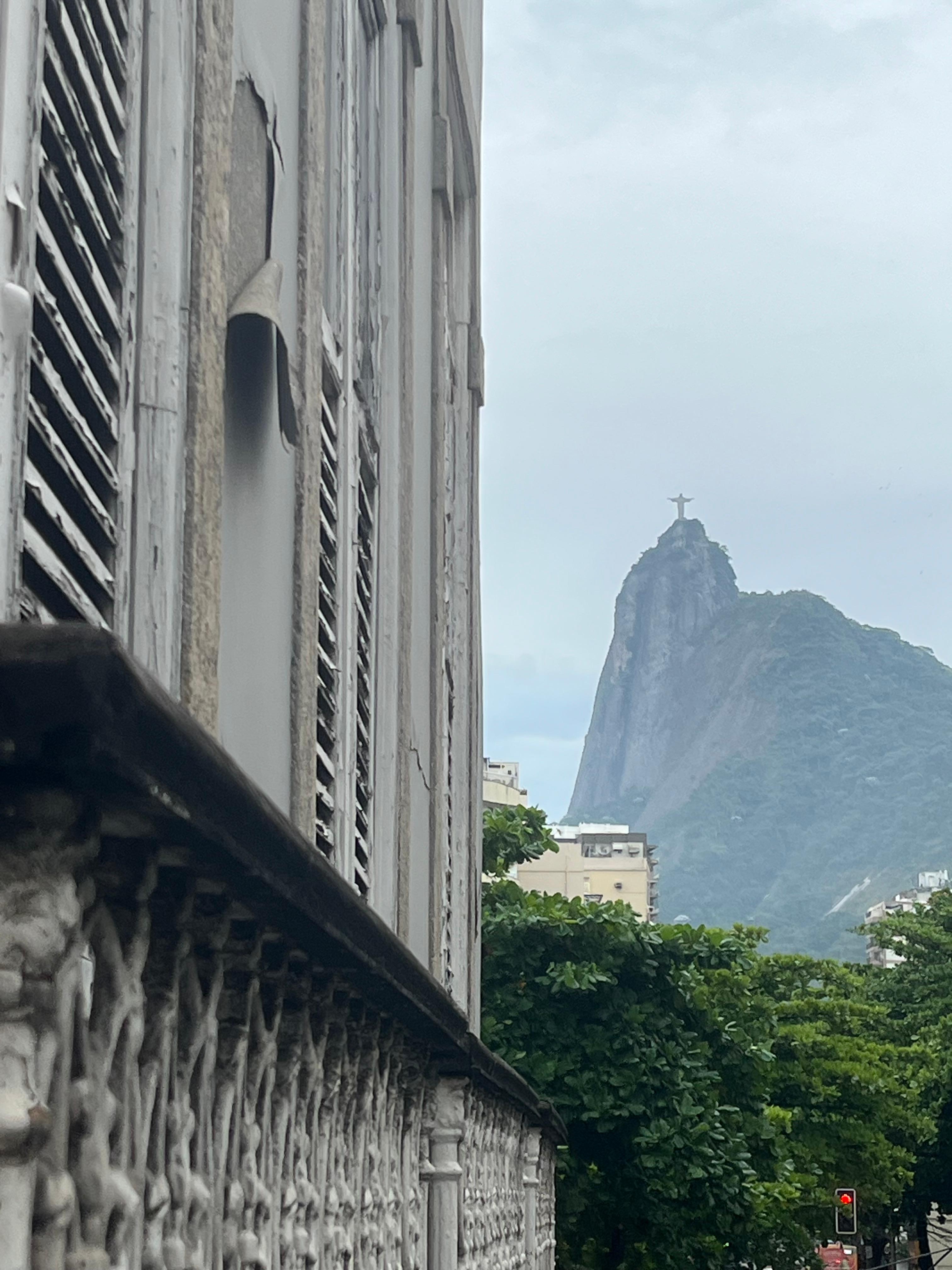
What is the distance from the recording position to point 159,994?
2.18 metres

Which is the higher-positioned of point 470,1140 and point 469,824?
point 469,824

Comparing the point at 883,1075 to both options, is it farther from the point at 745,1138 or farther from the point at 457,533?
the point at 457,533

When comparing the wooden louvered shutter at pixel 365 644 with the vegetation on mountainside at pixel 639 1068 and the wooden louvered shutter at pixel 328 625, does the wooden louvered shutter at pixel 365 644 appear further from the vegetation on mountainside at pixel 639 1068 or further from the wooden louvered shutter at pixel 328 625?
the vegetation on mountainside at pixel 639 1068

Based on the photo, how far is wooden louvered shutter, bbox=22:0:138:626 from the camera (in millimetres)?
4770

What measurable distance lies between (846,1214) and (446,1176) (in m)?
28.9

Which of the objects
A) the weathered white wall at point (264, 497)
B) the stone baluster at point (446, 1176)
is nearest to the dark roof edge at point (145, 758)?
the stone baluster at point (446, 1176)

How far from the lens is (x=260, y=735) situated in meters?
8.06

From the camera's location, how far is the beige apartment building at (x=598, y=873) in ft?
387

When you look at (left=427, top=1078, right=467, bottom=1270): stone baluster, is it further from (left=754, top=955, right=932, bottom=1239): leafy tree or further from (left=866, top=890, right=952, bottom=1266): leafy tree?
(left=866, top=890, right=952, bottom=1266): leafy tree

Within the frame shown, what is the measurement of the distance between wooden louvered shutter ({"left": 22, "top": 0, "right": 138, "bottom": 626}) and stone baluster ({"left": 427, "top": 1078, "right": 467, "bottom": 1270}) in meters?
1.89

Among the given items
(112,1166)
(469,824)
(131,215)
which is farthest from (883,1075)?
(112,1166)

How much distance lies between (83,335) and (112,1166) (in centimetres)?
356

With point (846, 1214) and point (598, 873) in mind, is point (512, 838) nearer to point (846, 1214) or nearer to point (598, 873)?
point (846, 1214)

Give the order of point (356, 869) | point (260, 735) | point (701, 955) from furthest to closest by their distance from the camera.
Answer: point (701, 955) → point (356, 869) → point (260, 735)
